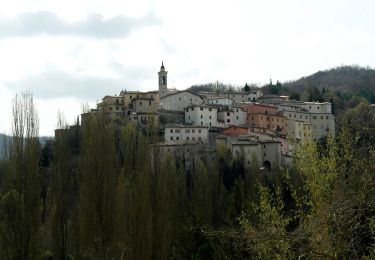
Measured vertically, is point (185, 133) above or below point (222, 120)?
below

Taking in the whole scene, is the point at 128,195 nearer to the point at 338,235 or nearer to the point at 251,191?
the point at 338,235

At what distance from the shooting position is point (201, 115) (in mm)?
74938

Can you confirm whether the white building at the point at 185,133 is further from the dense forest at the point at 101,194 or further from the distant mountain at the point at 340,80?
the distant mountain at the point at 340,80

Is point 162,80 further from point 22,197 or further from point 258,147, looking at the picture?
point 22,197

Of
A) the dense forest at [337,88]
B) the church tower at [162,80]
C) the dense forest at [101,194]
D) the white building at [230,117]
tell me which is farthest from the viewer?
the dense forest at [337,88]

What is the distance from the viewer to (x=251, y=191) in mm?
37031

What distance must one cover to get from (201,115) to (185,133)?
24.8ft

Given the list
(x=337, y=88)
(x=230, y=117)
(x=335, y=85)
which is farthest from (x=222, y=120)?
(x=335, y=85)

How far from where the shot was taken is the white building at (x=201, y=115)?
74.7 meters

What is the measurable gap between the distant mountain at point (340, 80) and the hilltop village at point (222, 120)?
46.2 meters

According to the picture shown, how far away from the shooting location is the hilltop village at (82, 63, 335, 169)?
64.2m

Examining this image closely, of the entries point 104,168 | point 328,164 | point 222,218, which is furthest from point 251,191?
point 328,164

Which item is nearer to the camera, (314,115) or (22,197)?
(22,197)

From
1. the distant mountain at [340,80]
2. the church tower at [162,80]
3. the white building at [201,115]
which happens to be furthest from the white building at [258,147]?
the distant mountain at [340,80]
